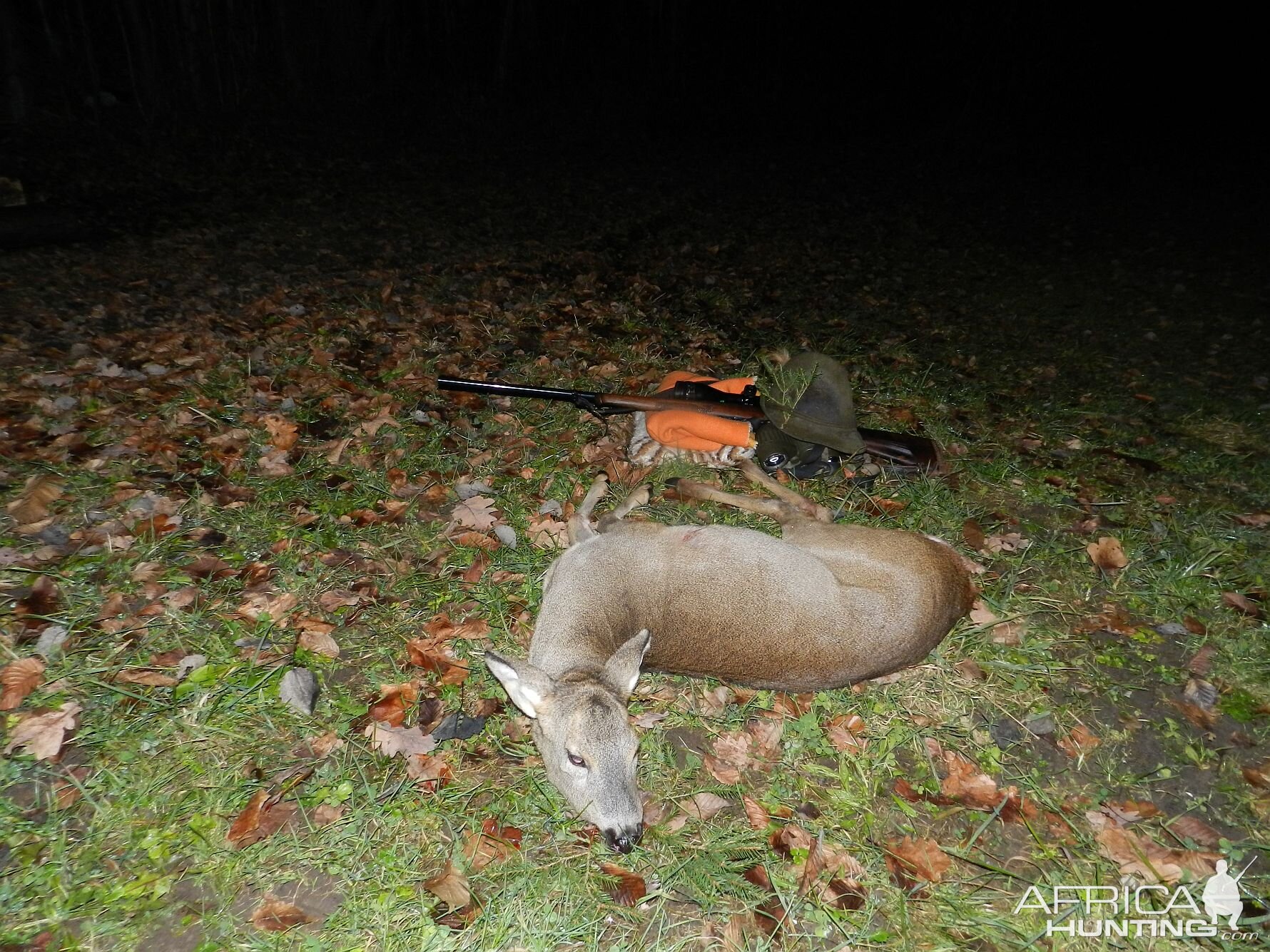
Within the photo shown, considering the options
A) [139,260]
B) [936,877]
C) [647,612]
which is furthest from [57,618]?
[139,260]

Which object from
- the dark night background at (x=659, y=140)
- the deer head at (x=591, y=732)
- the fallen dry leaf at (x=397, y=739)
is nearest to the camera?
the deer head at (x=591, y=732)

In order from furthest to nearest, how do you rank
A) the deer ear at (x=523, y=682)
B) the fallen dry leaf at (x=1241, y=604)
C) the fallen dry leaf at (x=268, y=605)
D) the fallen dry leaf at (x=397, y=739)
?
the fallen dry leaf at (x=1241, y=604) → the fallen dry leaf at (x=268, y=605) → the fallen dry leaf at (x=397, y=739) → the deer ear at (x=523, y=682)

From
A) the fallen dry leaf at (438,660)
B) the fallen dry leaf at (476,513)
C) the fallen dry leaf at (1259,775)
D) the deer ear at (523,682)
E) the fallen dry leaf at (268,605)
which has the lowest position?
the fallen dry leaf at (1259,775)

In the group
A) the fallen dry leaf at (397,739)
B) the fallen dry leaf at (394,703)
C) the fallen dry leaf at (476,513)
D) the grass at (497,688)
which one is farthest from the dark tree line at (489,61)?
the fallen dry leaf at (397,739)

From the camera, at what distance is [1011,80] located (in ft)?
77.4

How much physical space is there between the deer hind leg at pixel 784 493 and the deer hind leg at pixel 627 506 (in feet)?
2.52

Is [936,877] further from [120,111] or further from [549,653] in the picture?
[120,111]

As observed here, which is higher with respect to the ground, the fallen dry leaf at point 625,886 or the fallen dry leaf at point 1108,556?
the fallen dry leaf at point 1108,556

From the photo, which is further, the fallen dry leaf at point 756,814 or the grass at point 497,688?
the fallen dry leaf at point 756,814

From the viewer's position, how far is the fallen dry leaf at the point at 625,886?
113 inches

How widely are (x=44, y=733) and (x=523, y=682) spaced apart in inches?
83.1

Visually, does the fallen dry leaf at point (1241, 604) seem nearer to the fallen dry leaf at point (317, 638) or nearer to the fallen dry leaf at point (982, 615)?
the fallen dry leaf at point (982, 615)

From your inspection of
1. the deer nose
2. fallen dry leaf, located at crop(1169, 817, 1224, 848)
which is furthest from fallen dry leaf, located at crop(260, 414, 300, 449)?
fallen dry leaf, located at crop(1169, 817, 1224, 848)

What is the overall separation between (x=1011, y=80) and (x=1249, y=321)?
730 inches
